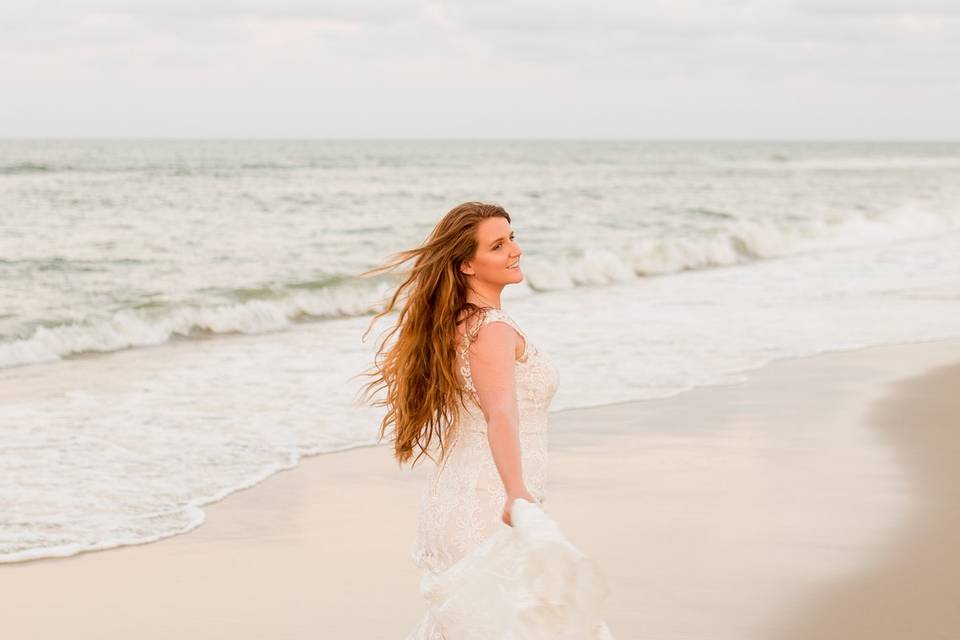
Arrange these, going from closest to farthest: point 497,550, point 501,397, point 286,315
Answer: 1. point 497,550
2. point 501,397
3. point 286,315

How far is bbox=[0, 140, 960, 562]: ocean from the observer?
8266mm

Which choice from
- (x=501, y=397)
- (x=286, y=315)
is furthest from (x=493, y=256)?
(x=286, y=315)

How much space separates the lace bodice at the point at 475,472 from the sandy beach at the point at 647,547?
1.57 metres

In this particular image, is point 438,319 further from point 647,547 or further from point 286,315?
point 286,315

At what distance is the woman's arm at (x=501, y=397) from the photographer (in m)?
3.45

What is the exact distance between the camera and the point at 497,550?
339 centimetres

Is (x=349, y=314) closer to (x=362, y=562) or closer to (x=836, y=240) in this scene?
(x=362, y=562)

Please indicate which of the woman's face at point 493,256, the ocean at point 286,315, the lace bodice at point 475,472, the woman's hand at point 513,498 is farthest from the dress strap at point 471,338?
the ocean at point 286,315

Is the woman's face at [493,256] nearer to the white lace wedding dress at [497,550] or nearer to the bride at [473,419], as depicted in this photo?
the bride at [473,419]

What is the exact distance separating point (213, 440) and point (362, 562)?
316 centimetres

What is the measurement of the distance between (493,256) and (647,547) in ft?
9.76

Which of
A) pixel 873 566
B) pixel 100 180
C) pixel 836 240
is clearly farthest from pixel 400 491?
pixel 100 180

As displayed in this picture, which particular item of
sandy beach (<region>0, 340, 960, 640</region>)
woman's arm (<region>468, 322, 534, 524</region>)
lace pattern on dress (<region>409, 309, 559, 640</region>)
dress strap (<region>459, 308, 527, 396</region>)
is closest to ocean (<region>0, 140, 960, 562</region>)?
sandy beach (<region>0, 340, 960, 640</region>)

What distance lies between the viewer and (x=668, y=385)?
11000mm
